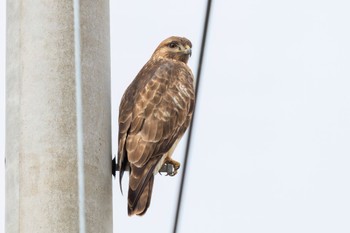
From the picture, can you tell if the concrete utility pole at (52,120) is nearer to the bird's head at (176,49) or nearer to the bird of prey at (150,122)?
the bird of prey at (150,122)

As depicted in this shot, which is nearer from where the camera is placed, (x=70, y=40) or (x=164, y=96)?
(x=70, y=40)

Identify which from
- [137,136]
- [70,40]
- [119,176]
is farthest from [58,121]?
[137,136]

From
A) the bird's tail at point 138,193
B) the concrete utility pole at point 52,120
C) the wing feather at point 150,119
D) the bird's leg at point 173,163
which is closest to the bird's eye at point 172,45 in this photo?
the wing feather at point 150,119

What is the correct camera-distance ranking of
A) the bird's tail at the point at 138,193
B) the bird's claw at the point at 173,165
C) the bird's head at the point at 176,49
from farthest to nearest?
the bird's head at the point at 176,49, the bird's claw at the point at 173,165, the bird's tail at the point at 138,193

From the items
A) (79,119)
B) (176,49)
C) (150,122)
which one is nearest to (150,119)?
(150,122)

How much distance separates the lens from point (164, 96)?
499cm

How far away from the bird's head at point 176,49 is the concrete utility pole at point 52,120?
267cm

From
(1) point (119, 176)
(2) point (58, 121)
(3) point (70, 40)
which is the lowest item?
(1) point (119, 176)

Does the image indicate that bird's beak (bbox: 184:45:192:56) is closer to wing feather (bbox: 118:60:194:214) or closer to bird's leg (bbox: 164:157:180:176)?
wing feather (bbox: 118:60:194:214)

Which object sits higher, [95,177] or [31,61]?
[31,61]

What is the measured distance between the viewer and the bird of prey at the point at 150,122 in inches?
172

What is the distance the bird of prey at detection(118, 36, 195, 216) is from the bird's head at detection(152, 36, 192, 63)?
56 centimetres

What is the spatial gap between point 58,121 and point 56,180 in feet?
0.73

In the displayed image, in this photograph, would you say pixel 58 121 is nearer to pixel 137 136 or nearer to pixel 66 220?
pixel 66 220
